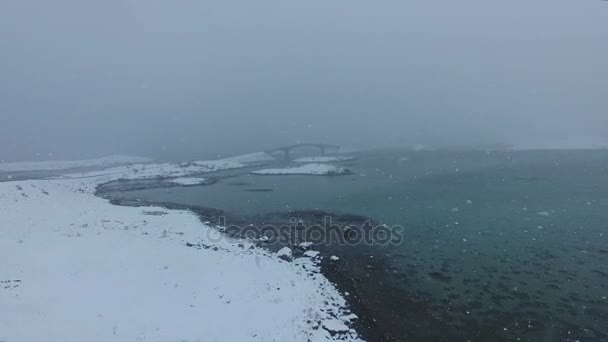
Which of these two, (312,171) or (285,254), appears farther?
(312,171)

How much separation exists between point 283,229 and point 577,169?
46487 mm

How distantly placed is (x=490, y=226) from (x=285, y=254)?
15.9 metres

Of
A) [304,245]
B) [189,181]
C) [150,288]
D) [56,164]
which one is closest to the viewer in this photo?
[150,288]

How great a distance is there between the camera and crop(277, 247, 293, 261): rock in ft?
69.0

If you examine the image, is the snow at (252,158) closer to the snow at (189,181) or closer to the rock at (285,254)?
the snow at (189,181)

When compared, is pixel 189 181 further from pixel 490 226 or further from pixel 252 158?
pixel 490 226

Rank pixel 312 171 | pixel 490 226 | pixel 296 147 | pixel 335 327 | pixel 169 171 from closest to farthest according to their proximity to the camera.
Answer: pixel 335 327 < pixel 490 226 < pixel 312 171 < pixel 169 171 < pixel 296 147

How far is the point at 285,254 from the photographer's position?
21.5 metres

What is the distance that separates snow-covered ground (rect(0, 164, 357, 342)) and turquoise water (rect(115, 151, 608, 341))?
6326 millimetres

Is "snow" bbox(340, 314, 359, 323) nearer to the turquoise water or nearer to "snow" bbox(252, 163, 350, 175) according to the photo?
the turquoise water

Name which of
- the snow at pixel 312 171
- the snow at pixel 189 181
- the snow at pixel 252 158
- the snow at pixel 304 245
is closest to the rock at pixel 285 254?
the snow at pixel 304 245

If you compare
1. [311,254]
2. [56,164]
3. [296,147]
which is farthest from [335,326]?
[56,164]

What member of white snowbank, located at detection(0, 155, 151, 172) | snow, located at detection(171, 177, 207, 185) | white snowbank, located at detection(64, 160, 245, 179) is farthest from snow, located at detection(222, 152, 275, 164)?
white snowbank, located at detection(0, 155, 151, 172)

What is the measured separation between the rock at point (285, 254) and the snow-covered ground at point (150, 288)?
58cm
